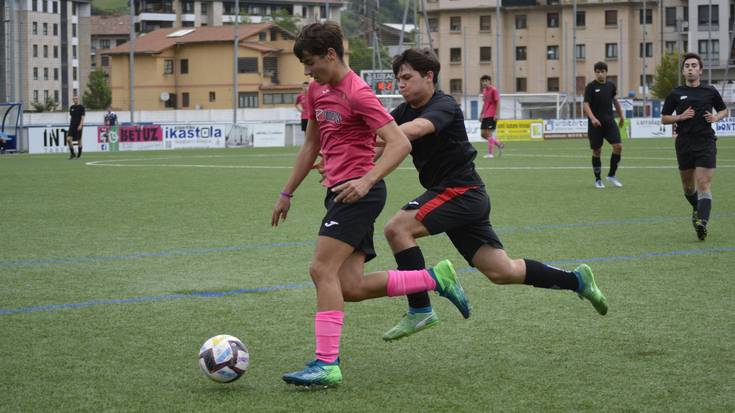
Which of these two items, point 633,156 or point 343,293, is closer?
point 343,293

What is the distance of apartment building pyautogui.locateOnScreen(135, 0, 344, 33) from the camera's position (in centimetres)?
13412

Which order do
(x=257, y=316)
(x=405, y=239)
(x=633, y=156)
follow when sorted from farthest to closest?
1. (x=633, y=156)
2. (x=257, y=316)
3. (x=405, y=239)

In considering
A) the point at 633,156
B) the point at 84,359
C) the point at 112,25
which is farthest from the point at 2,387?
the point at 112,25

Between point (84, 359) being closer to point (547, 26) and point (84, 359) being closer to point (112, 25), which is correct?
point (547, 26)

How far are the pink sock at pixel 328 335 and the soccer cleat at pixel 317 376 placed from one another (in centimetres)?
5

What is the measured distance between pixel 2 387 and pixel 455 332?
265cm

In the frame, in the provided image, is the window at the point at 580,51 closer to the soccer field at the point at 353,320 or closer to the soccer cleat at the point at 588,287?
the soccer field at the point at 353,320

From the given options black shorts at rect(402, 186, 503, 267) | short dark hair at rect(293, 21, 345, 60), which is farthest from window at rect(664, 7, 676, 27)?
short dark hair at rect(293, 21, 345, 60)

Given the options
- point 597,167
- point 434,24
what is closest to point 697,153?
point 597,167

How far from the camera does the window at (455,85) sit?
95.8 meters

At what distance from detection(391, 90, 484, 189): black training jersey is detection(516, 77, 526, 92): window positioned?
298 ft

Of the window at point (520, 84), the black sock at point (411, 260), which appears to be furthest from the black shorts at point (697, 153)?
the window at point (520, 84)

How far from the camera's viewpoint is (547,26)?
94.9m

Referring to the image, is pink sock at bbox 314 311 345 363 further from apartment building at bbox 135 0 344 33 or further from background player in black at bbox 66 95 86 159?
apartment building at bbox 135 0 344 33
